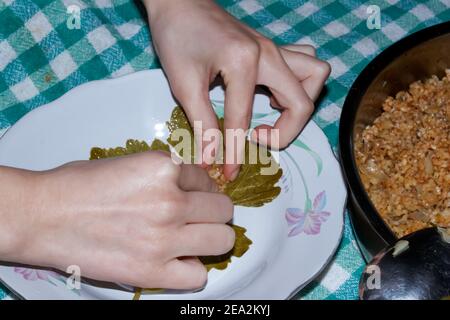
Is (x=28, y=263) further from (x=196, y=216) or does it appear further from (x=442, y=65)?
(x=442, y=65)

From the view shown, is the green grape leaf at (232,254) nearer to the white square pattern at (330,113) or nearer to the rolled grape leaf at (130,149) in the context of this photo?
the rolled grape leaf at (130,149)

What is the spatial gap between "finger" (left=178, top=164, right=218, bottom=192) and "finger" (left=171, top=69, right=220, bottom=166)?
5cm

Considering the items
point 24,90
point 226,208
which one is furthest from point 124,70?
point 226,208

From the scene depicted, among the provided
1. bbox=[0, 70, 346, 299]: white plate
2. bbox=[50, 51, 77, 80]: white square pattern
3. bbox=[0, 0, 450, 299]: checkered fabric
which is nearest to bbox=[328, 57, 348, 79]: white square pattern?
bbox=[0, 0, 450, 299]: checkered fabric

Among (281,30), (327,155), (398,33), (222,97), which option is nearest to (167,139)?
(222,97)

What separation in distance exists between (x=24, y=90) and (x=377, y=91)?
638 mm

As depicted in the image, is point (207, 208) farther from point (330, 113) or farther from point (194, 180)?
point (330, 113)

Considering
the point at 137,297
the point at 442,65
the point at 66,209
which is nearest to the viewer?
the point at 66,209

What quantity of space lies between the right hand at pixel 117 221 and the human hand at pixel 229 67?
167 mm

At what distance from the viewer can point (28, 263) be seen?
0.90 metres

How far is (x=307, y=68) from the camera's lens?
108 cm

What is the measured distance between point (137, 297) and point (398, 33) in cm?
79

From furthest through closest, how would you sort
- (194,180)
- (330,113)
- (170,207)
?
1. (330,113)
2. (194,180)
3. (170,207)

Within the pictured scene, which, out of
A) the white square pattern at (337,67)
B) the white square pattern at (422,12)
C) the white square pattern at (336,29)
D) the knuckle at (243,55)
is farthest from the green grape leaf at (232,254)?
the white square pattern at (422,12)
